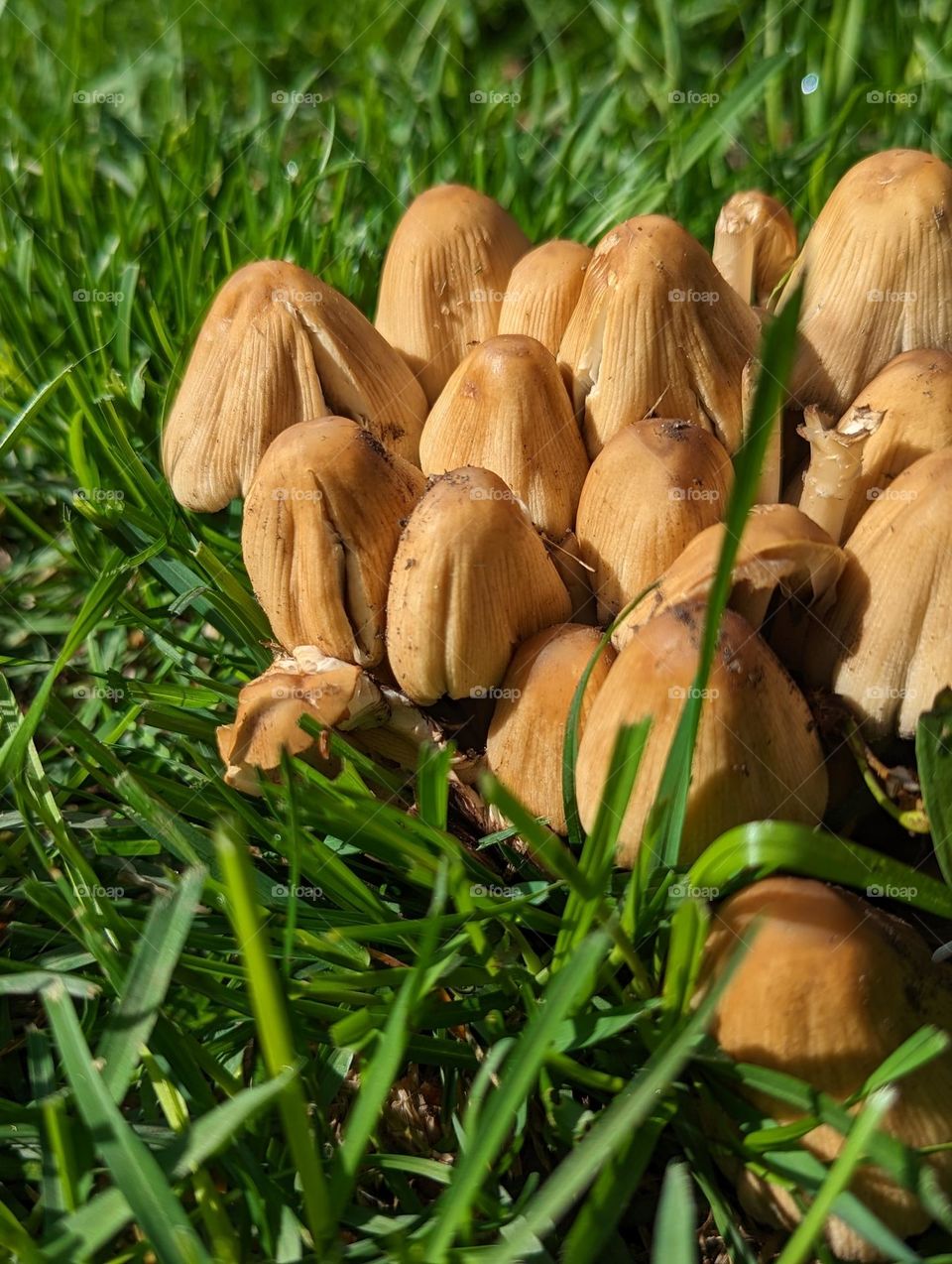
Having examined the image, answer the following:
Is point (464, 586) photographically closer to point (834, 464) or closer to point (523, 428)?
point (523, 428)

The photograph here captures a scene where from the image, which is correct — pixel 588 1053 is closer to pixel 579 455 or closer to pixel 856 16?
pixel 579 455

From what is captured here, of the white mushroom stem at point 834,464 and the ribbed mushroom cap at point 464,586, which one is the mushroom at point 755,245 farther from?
the ribbed mushroom cap at point 464,586

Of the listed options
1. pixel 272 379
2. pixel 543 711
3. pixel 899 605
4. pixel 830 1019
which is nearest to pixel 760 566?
pixel 899 605

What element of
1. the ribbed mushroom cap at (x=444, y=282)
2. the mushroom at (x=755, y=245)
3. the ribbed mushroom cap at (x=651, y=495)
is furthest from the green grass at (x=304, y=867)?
the mushroom at (x=755, y=245)

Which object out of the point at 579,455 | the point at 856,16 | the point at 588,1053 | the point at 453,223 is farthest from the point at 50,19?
the point at 588,1053

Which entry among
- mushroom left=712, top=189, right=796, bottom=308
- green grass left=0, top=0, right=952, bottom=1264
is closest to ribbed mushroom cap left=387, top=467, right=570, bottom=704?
green grass left=0, top=0, right=952, bottom=1264
